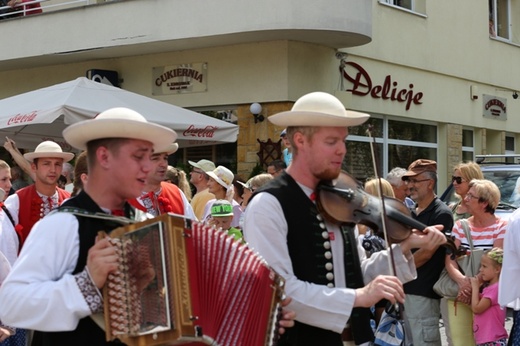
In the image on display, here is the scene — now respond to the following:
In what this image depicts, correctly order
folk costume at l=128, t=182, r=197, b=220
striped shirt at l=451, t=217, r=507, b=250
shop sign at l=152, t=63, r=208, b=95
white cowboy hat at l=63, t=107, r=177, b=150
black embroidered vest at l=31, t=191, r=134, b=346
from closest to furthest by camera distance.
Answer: black embroidered vest at l=31, t=191, r=134, b=346, white cowboy hat at l=63, t=107, r=177, b=150, folk costume at l=128, t=182, r=197, b=220, striped shirt at l=451, t=217, r=507, b=250, shop sign at l=152, t=63, r=208, b=95

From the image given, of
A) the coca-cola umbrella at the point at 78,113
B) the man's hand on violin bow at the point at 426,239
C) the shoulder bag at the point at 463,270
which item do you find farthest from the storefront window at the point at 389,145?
the man's hand on violin bow at the point at 426,239

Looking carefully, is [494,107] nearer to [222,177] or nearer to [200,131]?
[200,131]

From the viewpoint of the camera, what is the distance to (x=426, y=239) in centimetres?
434

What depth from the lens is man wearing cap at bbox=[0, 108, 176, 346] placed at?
→ 3.43 m

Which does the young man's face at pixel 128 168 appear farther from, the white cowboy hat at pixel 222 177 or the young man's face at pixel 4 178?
the white cowboy hat at pixel 222 177

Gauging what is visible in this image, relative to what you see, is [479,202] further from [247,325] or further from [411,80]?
[411,80]

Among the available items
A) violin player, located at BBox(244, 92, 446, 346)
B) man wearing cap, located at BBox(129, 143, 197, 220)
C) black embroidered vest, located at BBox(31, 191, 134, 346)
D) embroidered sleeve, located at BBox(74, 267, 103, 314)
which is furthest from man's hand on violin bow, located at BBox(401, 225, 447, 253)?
man wearing cap, located at BBox(129, 143, 197, 220)

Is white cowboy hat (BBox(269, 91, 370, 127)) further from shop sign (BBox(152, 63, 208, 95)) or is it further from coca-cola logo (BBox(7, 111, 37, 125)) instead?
shop sign (BBox(152, 63, 208, 95))

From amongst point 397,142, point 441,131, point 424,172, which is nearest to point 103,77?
point 397,142

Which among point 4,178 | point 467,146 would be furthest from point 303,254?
point 467,146

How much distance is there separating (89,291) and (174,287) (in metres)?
0.33

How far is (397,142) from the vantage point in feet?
62.0

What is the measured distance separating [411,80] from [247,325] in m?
15.9

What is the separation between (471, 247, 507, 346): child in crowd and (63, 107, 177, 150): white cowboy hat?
15.1 ft
